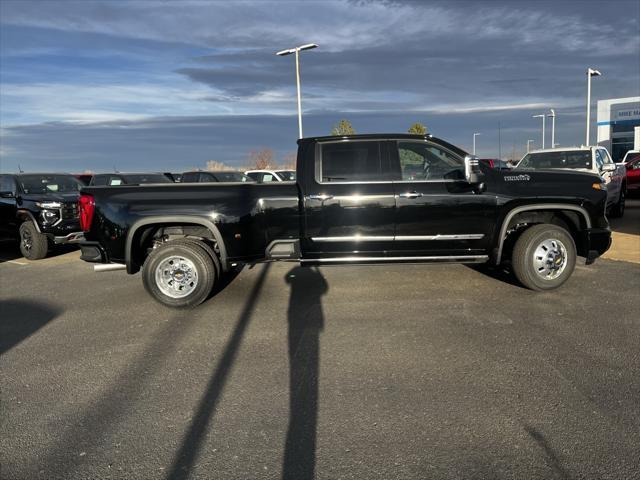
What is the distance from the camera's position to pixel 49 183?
36.2 ft

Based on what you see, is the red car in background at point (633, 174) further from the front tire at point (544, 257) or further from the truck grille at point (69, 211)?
the truck grille at point (69, 211)

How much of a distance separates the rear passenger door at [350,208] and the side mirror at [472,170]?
0.90m

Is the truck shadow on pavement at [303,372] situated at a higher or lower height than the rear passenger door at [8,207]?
lower

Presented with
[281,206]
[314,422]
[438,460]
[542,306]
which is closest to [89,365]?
[314,422]

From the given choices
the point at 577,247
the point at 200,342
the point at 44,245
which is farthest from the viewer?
the point at 44,245

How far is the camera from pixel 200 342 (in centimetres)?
496

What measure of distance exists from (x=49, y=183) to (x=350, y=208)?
26.1ft

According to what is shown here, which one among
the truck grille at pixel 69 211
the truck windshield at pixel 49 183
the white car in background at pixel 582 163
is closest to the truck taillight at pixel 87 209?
the truck grille at pixel 69 211

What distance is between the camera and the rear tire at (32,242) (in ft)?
32.2

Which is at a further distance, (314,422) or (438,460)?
(314,422)

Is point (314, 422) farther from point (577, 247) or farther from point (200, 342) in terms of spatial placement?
point (577, 247)

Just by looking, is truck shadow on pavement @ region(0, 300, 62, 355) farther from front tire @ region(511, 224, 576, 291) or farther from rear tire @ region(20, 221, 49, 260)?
front tire @ region(511, 224, 576, 291)

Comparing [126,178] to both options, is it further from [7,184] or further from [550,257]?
[550,257]

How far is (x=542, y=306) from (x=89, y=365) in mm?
4744
